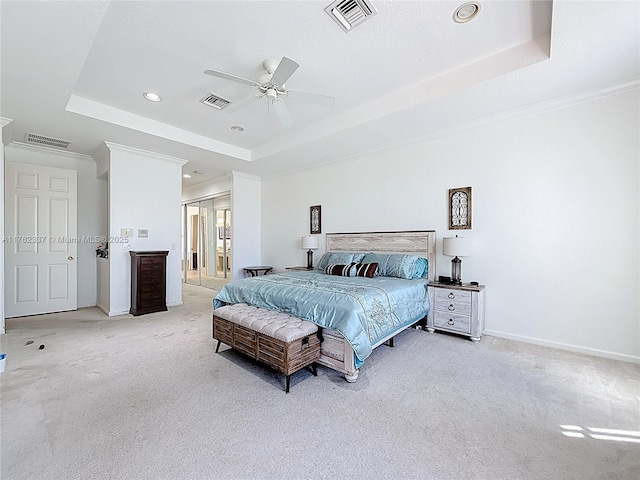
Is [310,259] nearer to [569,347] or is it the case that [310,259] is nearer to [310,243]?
[310,243]

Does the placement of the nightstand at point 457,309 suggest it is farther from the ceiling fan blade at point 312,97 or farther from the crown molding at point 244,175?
the crown molding at point 244,175

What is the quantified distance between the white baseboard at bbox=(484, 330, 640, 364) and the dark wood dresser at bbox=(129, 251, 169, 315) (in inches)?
198

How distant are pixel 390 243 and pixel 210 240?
5722mm

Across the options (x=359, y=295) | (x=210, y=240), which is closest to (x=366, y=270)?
(x=359, y=295)

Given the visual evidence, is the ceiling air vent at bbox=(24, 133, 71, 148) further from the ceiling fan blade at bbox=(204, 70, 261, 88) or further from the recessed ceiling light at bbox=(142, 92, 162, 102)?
the ceiling fan blade at bbox=(204, 70, 261, 88)

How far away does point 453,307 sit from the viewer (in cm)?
362

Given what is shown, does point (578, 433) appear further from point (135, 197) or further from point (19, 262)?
point (19, 262)

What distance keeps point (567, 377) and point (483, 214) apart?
198cm

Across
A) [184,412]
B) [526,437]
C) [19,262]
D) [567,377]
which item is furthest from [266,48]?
[19,262]

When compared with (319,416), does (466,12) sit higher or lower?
higher

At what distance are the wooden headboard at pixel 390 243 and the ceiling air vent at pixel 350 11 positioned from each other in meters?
2.84

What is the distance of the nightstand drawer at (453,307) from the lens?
138 inches

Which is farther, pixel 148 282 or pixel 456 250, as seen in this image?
pixel 148 282

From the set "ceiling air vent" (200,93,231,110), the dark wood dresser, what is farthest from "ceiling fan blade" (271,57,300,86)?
the dark wood dresser
